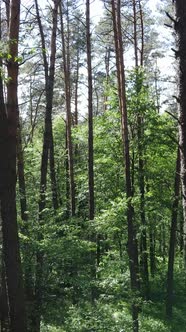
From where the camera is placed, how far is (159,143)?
14.6 meters

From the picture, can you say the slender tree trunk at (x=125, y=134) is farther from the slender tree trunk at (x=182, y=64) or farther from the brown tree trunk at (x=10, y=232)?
the slender tree trunk at (x=182, y=64)

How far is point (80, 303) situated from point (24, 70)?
16.3 metres

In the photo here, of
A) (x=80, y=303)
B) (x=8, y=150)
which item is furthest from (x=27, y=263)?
(x=8, y=150)

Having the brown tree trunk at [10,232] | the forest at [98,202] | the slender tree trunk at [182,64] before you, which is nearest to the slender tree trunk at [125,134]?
the forest at [98,202]

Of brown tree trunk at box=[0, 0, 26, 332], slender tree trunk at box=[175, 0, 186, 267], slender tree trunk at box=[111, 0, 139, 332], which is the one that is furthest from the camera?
slender tree trunk at box=[111, 0, 139, 332]

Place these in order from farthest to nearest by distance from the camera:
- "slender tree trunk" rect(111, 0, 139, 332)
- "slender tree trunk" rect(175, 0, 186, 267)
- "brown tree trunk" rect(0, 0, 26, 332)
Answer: "slender tree trunk" rect(111, 0, 139, 332), "brown tree trunk" rect(0, 0, 26, 332), "slender tree trunk" rect(175, 0, 186, 267)

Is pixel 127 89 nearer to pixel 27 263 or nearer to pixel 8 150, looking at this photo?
pixel 27 263

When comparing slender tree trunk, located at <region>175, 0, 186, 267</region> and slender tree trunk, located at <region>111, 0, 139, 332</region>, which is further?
slender tree trunk, located at <region>111, 0, 139, 332</region>

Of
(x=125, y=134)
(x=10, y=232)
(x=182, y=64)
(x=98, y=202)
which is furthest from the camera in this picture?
(x=98, y=202)

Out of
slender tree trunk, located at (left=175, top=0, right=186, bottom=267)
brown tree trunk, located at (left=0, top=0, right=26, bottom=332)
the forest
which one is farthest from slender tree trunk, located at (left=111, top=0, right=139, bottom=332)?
slender tree trunk, located at (left=175, top=0, right=186, bottom=267)

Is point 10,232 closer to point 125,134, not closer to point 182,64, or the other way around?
point 182,64

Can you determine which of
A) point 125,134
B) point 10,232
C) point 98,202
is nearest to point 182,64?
point 10,232

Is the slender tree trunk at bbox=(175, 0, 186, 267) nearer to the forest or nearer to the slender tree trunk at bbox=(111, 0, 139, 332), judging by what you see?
the forest

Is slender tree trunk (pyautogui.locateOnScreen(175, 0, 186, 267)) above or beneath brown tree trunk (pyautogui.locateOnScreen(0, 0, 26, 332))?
above
